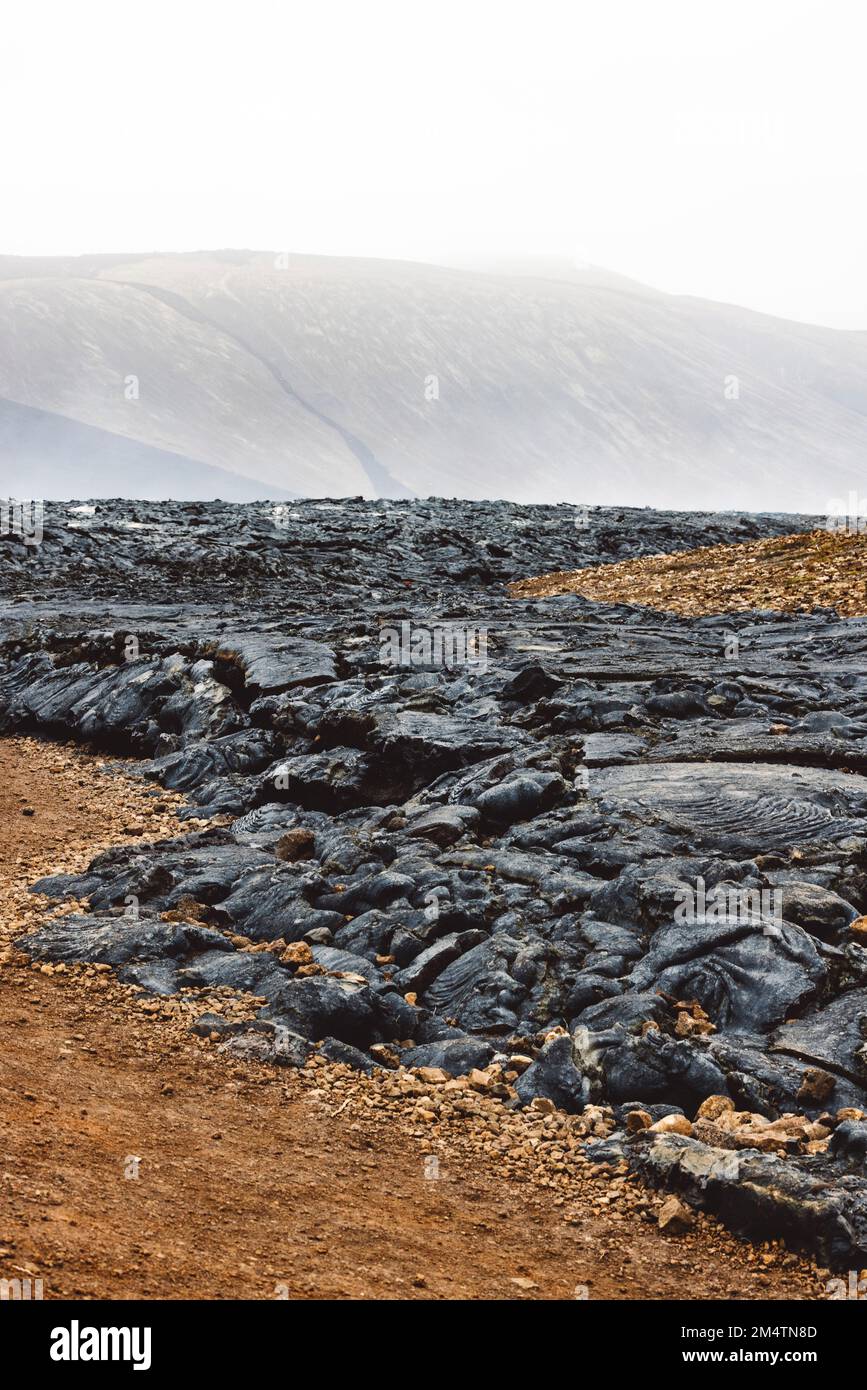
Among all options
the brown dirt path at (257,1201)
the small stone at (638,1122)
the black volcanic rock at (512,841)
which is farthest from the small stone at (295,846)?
the small stone at (638,1122)

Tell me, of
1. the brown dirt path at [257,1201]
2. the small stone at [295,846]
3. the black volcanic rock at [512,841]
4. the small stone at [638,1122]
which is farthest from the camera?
the small stone at [295,846]

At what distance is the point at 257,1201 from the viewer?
20.1ft

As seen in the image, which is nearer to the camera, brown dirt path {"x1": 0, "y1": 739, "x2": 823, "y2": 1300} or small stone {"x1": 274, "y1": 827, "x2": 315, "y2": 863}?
brown dirt path {"x1": 0, "y1": 739, "x2": 823, "y2": 1300}

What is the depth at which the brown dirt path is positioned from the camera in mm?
5219

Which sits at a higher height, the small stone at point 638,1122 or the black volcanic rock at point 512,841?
the black volcanic rock at point 512,841

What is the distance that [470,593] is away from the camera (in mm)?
31406

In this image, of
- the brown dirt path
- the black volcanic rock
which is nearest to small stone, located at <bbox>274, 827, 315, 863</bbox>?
the black volcanic rock

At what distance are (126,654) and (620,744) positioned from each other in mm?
11061

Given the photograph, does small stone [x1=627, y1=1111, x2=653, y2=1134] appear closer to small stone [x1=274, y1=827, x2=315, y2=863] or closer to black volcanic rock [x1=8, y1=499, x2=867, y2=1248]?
black volcanic rock [x1=8, y1=499, x2=867, y2=1248]

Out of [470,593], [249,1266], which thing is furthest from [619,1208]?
[470,593]

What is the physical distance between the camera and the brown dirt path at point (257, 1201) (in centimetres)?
522

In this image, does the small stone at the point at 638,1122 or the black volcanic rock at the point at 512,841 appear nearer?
the small stone at the point at 638,1122

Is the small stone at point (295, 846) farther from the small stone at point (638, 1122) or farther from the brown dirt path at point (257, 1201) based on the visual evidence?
the small stone at point (638, 1122)
